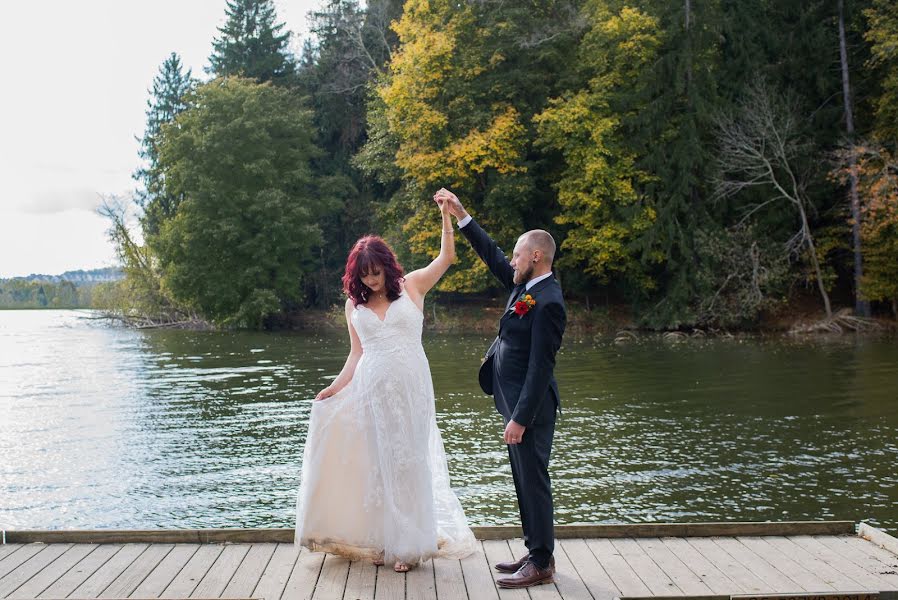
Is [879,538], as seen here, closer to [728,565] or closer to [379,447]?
[728,565]

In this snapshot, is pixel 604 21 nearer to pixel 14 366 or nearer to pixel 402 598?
pixel 14 366

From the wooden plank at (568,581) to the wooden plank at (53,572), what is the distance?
9.33 ft

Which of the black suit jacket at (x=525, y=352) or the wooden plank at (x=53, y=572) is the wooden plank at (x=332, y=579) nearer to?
the black suit jacket at (x=525, y=352)

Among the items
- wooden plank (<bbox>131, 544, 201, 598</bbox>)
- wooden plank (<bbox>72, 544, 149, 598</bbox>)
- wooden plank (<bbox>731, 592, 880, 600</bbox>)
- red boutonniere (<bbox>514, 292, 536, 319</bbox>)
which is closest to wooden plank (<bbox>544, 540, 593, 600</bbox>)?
wooden plank (<bbox>731, 592, 880, 600</bbox>)

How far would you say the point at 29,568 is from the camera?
524cm

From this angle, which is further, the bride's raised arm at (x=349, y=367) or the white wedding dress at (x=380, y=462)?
the bride's raised arm at (x=349, y=367)

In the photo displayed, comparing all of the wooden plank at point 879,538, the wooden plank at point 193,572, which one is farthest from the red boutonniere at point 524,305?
the wooden plank at point 879,538

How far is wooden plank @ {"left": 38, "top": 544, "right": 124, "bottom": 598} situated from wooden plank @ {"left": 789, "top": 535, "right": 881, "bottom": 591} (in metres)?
4.23

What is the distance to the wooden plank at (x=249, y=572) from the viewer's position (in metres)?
4.79

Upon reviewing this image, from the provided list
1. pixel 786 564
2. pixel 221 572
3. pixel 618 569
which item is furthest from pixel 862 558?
pixel 221 572

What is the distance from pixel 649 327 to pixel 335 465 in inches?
1107

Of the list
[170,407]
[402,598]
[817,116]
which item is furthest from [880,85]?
[402,598]

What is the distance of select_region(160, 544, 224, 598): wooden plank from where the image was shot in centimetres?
480

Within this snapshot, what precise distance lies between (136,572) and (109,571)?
0.17 metres
